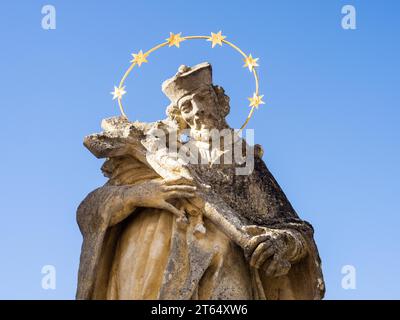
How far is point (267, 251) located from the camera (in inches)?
495

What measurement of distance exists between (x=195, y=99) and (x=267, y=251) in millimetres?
1790

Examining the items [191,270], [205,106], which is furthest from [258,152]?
[191,270]

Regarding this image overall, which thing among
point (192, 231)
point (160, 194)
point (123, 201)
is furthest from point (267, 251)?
point (123, 201)

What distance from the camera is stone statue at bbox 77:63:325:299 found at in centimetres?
1267

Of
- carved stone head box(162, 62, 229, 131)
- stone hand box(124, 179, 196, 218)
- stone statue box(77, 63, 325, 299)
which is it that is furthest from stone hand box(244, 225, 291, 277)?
carved stone head box(162, 62, 229, 131)

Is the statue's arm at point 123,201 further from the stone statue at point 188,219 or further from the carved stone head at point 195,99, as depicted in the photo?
the carved stone head at point 195,99

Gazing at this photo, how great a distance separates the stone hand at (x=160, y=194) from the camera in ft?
42.1

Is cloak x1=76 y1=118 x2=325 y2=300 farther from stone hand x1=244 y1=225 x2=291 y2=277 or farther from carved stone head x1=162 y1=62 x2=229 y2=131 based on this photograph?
carved stone head x1=162 y1=62 x2=229 y2=131

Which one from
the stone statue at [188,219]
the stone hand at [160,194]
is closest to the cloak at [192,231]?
the stone statue at [188,219]

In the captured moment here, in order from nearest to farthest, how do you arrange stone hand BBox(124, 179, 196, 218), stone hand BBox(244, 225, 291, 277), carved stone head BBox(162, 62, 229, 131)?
stone hand BBox(244, 225, 291, 277) → stone hand BBox(124, 179, 196, 218) → carved stone head BBox(162, 62, 229, 131)

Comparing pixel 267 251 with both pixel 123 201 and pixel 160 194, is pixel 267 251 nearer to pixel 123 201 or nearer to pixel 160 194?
pixel 160 194

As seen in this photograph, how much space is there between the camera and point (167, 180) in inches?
507

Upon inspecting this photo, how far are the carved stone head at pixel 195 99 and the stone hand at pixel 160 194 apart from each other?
2.83 ft
